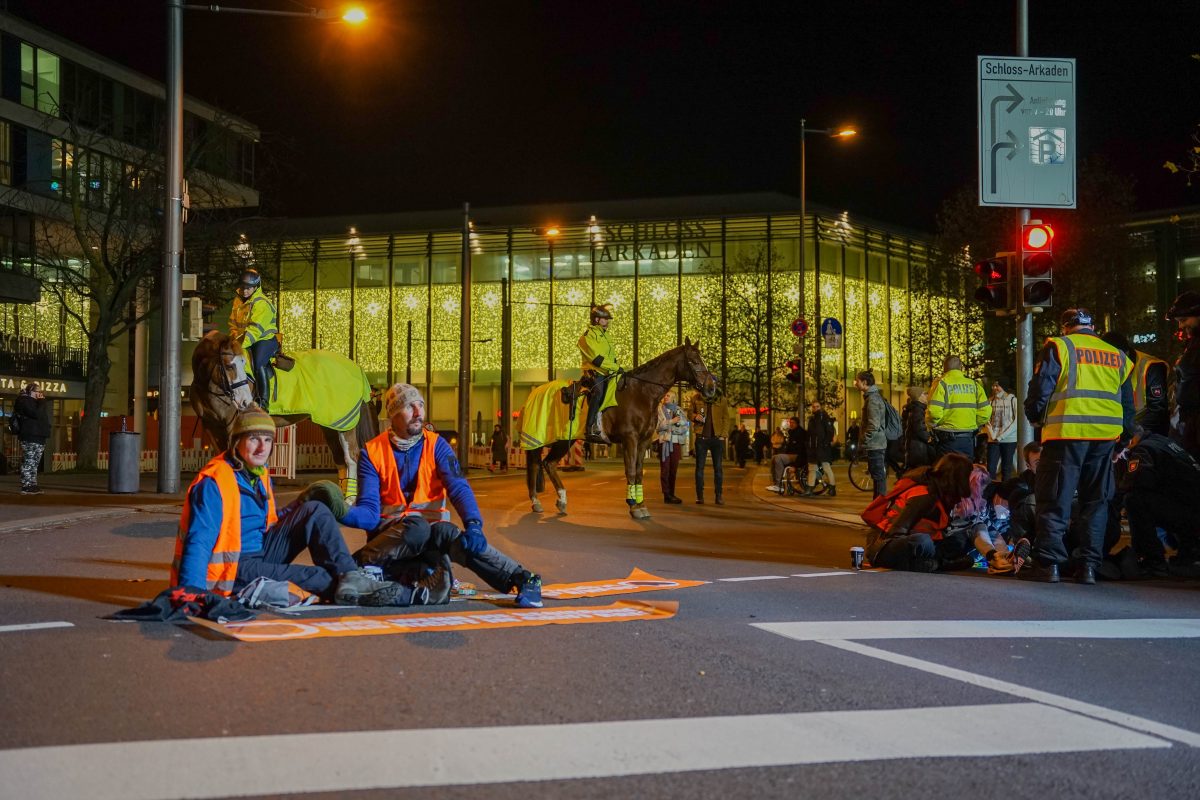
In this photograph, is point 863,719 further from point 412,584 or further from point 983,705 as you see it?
point 412,584

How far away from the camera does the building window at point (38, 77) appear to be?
4406 centimetres

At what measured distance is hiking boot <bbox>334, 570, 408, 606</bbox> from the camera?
24.9ft

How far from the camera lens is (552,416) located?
664 inches

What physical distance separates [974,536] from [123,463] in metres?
13.6

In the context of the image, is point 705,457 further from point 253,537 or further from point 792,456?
point 253,537

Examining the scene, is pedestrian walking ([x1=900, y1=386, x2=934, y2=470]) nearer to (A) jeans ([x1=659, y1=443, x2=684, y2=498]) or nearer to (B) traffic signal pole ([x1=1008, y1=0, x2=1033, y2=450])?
(B) traffic signal pole ([x1=1008, y1=0, x2=1033, y2=450])

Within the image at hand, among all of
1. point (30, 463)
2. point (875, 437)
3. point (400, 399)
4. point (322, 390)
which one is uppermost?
point (322, 390)

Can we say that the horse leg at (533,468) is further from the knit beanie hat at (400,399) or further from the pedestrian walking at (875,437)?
the knit beanie hat at (400,399)

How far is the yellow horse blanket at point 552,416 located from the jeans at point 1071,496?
746 centimetres

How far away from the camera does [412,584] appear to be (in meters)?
7.88

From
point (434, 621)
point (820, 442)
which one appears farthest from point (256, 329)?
point (820, 442)

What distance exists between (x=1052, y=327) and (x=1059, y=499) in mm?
35073

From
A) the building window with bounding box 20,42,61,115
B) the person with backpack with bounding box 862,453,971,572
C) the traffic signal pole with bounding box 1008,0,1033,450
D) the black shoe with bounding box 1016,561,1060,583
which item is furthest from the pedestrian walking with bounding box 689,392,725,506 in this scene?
the building window with bounding box 20,42,61,115

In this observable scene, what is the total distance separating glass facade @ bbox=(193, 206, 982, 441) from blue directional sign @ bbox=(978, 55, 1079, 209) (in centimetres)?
4479
